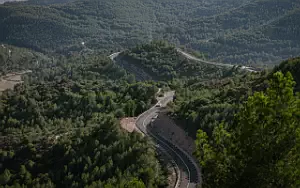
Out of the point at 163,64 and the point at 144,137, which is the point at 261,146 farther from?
the point at 163,64

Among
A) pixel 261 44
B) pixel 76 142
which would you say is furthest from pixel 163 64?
pixel 261 44

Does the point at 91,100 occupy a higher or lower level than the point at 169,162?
lower

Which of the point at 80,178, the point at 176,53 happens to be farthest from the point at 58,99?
the point at 176,53

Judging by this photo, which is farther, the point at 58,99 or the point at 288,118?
the point at 58,99

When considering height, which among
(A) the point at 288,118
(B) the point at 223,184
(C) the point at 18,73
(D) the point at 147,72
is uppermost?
(A) the point at 288,118

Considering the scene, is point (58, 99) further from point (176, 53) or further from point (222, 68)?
point (176, 53)

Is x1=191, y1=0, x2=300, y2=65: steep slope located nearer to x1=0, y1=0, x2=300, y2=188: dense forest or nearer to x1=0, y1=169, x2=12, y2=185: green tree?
x1=0, y1=0, x2=300, y2=188: dense forest

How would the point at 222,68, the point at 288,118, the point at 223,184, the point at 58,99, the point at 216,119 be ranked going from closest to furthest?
the point at 288,118, the point at 223,184, the point at 216,119, the point at 58,99, the point at 222,68
